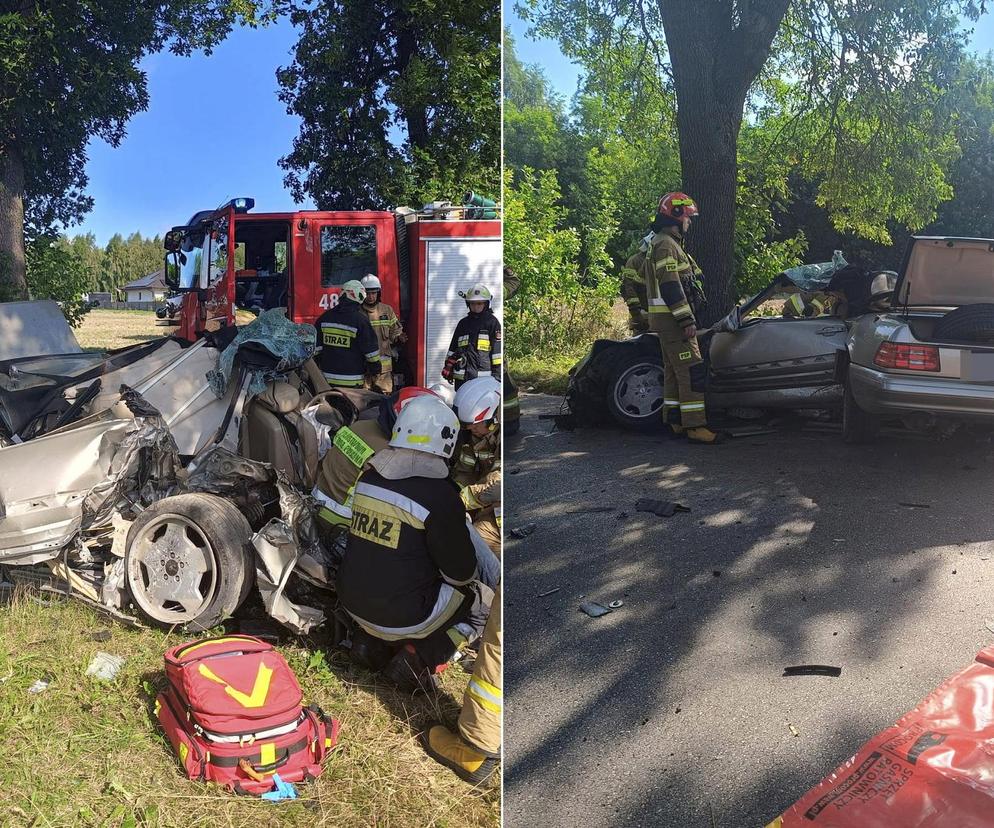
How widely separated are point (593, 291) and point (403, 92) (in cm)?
1478

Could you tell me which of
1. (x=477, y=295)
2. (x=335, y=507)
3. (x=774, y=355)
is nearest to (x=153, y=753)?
(x=335, y=507)

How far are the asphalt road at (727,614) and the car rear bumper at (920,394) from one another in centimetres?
4

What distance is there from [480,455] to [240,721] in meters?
1.55

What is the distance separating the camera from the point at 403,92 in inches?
580

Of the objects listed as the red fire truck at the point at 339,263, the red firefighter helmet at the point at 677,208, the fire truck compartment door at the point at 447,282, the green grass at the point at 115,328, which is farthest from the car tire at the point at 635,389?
the green grass at the point at 115,328

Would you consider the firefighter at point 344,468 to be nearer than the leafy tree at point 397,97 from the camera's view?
Yes

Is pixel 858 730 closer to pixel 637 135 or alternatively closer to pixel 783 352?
pixel 783 352

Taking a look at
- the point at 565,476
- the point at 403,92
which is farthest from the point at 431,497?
the point at 403,92

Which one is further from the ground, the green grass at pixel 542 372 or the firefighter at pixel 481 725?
the green grass at pixel 542 372

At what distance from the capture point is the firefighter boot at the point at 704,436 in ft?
3.15

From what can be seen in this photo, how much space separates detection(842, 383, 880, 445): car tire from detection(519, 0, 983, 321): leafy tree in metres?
0.16

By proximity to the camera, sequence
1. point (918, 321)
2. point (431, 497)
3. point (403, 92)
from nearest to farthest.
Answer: point (918, 321), point (431, 497), point (403, 92)

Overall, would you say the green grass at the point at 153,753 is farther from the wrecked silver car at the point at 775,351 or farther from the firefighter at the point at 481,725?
the wrecked silver car at the point at 775,351

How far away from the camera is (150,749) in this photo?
333cm
